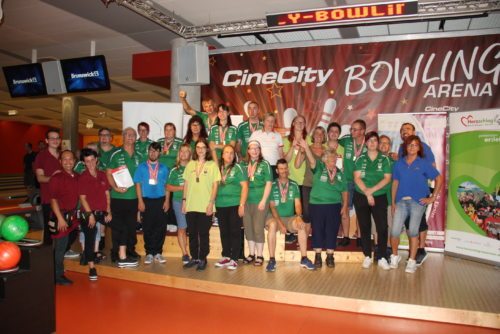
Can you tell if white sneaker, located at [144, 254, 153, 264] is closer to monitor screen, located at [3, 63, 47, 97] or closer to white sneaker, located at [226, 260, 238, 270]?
white sneaker, located at [226, 260, 238, 270]

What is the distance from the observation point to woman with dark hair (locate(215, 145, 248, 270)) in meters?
4.81

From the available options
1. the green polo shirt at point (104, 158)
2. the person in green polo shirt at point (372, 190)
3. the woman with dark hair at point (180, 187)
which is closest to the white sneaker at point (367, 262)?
the person in green polo shirt at point (372, 190)

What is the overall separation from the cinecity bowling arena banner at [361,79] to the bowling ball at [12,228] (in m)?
5.11

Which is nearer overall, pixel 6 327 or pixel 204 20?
pixel 6 327

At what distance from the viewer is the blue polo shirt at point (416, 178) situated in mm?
4668

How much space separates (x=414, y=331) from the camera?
3541mm

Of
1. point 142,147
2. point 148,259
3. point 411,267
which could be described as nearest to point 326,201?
point 411,267

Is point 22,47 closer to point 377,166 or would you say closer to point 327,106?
point 327,106

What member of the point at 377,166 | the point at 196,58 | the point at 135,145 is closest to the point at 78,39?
the point at 196,58

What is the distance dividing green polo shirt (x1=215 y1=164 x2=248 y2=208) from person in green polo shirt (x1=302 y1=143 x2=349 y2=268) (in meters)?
0.86

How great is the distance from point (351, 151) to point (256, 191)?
4.94ft

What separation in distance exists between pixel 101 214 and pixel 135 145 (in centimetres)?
120

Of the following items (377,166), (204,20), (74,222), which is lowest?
(74,222)

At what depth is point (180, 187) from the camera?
5082 mm
